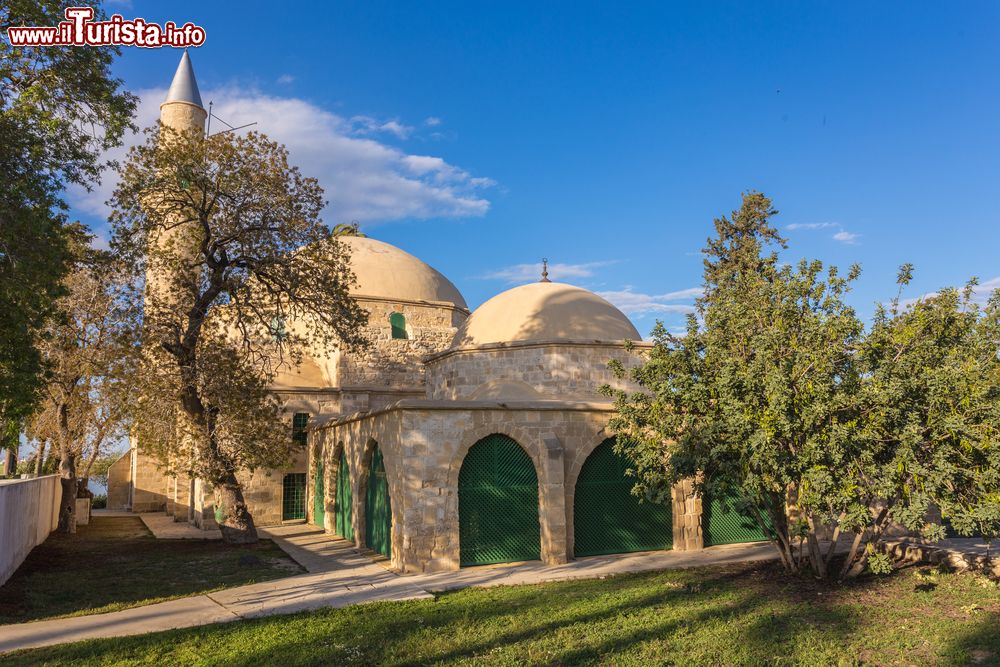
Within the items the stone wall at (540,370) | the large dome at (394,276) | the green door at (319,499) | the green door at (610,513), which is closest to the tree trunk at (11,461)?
the green door at (319,499)

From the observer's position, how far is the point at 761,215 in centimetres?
2881

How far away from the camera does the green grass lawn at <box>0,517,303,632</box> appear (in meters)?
9.95

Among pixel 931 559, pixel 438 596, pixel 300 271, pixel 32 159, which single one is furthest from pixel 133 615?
pixel 931 559

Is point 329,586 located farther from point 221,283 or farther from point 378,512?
point 221,283

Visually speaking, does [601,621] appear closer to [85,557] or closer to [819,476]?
[819,476]

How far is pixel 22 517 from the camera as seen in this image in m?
13.0

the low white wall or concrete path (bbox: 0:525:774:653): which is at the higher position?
the low white wall

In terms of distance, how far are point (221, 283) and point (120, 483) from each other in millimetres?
19369

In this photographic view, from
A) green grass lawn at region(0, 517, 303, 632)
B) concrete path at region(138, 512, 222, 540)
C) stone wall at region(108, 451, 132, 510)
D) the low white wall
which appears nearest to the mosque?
concrete path at region(138, 512, 222, 540)

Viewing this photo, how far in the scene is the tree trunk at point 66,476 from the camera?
17875 millimetres

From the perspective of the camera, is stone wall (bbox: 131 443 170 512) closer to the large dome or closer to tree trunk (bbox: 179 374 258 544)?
the large dome

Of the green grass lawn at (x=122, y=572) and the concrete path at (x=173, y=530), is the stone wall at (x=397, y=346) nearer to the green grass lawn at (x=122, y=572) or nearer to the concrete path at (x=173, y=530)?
the concrete path at (x=173, y=530)

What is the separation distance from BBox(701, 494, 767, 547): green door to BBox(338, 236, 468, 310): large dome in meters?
13.6

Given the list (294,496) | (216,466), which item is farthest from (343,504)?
(294,496)
